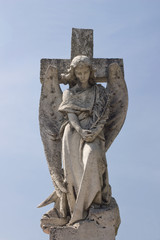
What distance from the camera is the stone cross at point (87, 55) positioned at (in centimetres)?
897

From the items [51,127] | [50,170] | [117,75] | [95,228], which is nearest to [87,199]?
[95,228]

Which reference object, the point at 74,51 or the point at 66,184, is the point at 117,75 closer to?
the point at 74,51

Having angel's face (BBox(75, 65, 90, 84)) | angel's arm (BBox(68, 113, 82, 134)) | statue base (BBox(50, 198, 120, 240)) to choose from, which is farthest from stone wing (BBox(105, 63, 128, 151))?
statue base (BBox(50, 198, 120, 240))

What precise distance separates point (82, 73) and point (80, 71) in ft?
0.18

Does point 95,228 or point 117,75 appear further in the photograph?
point 117,75

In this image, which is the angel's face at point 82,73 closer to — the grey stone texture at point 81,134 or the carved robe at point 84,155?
the grey stone texture at point 81,134

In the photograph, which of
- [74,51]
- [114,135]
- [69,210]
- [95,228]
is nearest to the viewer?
[95,228]

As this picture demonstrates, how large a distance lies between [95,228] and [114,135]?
1927 millimetres

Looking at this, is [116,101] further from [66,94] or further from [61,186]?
[61,186]

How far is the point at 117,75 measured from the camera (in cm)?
895

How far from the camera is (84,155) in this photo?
772cm

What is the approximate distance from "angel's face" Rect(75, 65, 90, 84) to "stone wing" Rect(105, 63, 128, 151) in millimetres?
625

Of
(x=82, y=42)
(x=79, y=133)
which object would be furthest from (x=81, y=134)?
(x=82, y=42)

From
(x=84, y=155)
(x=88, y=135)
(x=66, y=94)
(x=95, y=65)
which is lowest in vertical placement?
(x=84, y=155)
